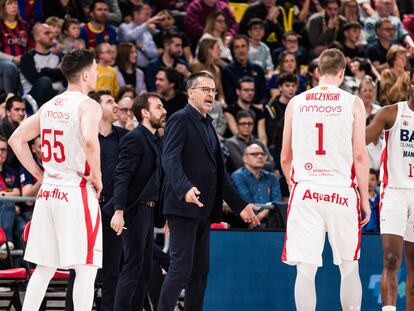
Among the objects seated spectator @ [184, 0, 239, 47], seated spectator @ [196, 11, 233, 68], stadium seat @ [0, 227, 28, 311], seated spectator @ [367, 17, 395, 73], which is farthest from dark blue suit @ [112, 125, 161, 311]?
seated spectator @ [367, 17, 395, 73]

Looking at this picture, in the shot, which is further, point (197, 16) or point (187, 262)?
point (197, 16)

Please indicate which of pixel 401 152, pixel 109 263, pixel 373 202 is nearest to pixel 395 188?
pixel 401 152

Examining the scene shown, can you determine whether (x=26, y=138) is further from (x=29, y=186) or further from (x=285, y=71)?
(x=285, y=71)

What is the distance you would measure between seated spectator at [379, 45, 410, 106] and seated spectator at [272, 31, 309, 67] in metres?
1.77

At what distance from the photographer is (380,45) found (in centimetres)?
1852

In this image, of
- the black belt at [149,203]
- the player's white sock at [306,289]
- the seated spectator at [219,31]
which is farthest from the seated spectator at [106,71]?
the player's white sock at [306,289]

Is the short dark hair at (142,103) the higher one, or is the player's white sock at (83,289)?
the short dark hair at (142,103)

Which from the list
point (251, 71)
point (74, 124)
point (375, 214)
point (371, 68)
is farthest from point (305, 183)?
point (371, 68)

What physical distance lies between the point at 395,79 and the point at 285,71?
5.65 feet

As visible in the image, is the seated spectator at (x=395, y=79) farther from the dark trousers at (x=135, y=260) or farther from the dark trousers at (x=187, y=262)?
the dark trousers at (x=187, y=262)

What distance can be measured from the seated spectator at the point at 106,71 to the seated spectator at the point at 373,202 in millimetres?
4000

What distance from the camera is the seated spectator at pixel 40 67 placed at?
49.0 feet

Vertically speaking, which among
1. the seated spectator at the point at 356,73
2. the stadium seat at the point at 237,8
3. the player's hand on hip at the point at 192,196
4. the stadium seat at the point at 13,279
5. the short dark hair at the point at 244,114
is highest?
the stadium seat at the point at 237,8

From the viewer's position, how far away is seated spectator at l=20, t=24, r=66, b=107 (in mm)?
14945
